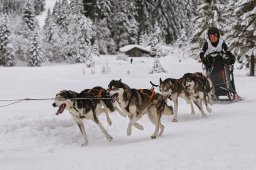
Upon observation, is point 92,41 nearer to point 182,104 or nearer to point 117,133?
point 182,104

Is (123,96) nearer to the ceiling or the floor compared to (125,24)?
nearer to the floor

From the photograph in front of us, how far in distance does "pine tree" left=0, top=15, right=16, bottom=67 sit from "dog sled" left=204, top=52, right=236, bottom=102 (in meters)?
51.5

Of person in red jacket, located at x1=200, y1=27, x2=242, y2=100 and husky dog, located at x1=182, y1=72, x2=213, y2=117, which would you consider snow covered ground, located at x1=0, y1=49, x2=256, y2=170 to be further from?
person in red jacket, located at x1=200, y1=27, x2=242, y2=100

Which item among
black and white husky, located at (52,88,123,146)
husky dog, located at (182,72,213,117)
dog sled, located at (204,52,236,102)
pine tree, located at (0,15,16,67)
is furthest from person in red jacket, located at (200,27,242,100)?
pine tree, located at (0,15,16,67)

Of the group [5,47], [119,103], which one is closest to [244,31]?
[119,103]

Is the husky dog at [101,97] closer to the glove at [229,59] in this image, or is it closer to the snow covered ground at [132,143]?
the snow covered ground at [132,143]

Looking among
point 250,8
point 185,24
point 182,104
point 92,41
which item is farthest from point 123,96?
point 185,24

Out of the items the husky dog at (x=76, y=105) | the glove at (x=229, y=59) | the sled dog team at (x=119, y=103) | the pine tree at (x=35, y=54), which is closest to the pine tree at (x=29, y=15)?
the pine tree at (x=35, y=54)

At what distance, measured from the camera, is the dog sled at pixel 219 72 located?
11.7 metres

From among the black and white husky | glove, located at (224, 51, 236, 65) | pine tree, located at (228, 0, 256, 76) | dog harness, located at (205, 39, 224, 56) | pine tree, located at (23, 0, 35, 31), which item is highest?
pine tree, located at (23, 0, 35, 31)

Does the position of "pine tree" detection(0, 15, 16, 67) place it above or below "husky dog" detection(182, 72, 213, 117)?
above

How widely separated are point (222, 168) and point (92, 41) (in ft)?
190

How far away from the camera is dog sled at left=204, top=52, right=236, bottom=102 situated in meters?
11.7

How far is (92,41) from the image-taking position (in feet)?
201
